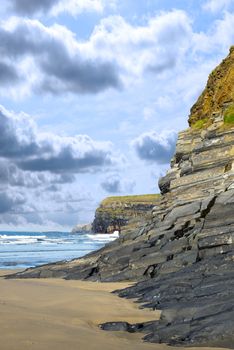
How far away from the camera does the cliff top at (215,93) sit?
4797 cm

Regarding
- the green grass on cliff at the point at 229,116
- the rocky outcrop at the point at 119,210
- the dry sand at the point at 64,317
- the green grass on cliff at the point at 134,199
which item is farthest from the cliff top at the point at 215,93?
the green grass on cliff at the point at 134,199

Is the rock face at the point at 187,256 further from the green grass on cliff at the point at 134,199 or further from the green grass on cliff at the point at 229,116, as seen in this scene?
the green grass on cliff at the point at 134,199

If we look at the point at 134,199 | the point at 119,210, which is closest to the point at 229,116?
the point at 134,199

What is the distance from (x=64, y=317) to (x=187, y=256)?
8.77m

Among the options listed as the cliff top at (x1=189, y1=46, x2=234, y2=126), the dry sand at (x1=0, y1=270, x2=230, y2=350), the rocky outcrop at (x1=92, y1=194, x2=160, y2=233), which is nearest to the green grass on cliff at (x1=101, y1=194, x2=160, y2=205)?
the rocky outcrop at (x1=92, y1=194, x2=160, y2=233)

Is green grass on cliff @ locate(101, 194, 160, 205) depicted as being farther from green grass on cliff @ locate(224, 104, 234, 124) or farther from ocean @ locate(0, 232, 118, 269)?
green grass on cliff @ locate(224, 104, 234, 124)

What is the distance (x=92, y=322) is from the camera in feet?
47.3

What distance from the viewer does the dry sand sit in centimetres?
1052

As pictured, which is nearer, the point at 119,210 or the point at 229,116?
the point at 229,116

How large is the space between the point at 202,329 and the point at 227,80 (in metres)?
39.7

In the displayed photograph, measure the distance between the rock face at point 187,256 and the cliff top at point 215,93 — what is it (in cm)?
578

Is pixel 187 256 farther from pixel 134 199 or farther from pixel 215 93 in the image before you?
pixel 134 199

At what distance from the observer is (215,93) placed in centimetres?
5078

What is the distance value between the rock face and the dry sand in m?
0.84
